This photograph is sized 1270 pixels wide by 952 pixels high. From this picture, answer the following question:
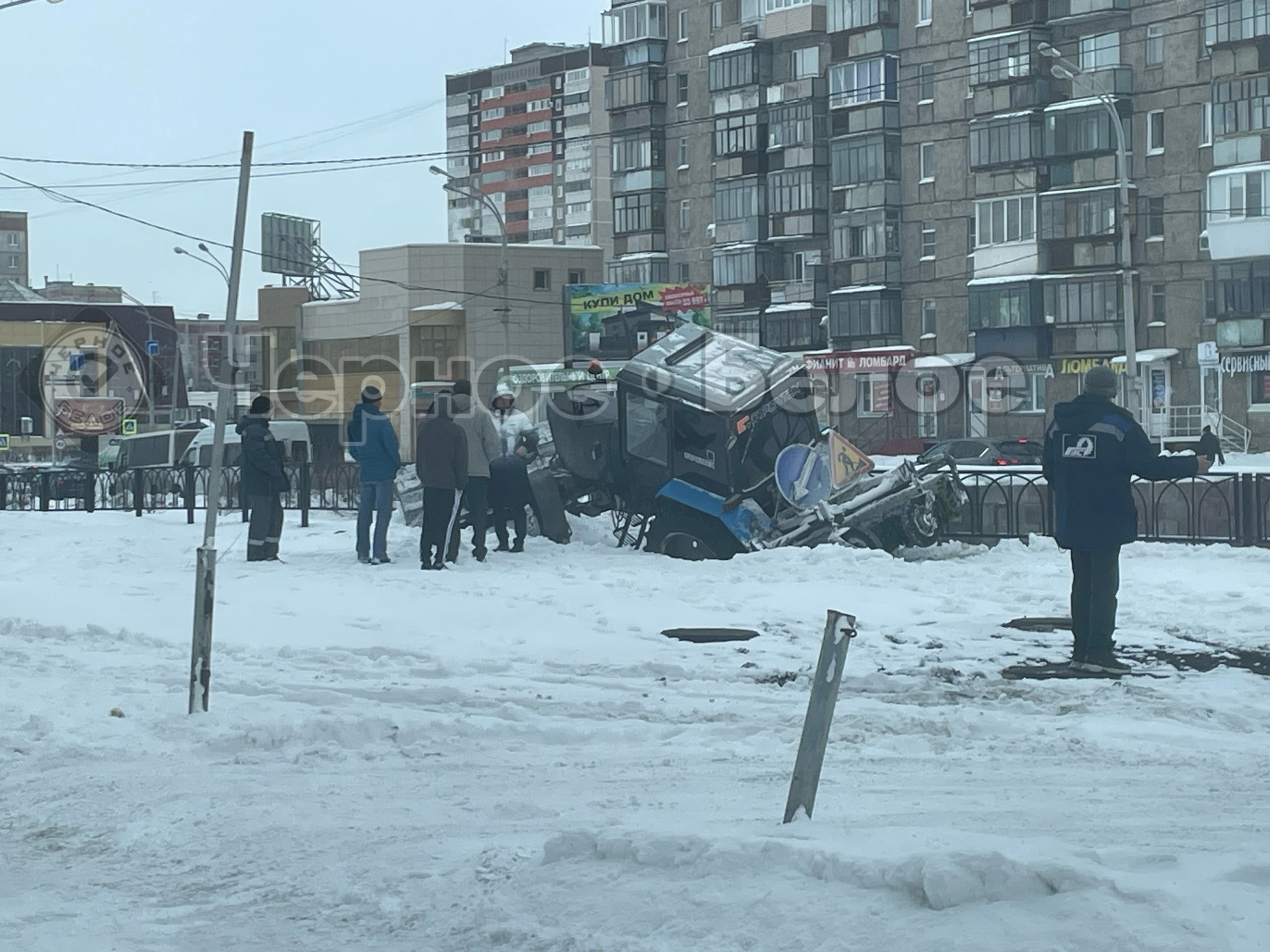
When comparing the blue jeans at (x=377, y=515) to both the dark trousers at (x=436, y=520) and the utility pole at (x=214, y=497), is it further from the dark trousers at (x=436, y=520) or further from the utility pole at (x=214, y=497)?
the utility pole at (x=214, y=497)

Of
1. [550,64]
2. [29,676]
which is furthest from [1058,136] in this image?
[550,64]

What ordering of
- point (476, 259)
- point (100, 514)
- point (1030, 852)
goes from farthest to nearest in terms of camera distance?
1. point (476, 259)
2. point (100, 514)
3. point (1030, 852)

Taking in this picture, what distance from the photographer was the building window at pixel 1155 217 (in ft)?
181

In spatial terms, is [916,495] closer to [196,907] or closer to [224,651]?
[224,651]

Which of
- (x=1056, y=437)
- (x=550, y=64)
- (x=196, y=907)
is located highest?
(x=550, y=64)

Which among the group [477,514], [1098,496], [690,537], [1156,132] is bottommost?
[690,537]

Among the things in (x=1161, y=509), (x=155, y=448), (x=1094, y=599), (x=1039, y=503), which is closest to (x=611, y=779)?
(x=1094, y=599)

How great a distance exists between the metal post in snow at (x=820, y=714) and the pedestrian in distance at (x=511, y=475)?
12085mm

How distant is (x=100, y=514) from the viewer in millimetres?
26250

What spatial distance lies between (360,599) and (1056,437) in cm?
577

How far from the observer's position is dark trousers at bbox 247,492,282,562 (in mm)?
17484

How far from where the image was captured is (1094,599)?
1021 cm

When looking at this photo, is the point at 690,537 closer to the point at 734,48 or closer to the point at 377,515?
the point at 377,515

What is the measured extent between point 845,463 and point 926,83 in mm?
46513
